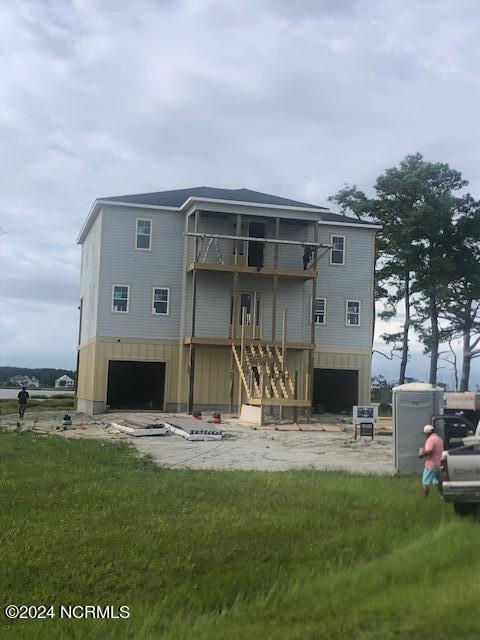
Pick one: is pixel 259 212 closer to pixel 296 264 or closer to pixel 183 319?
pixel 296 264

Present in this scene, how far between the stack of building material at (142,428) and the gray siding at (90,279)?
9048 millimetres

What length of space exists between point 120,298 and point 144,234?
9.74 ft

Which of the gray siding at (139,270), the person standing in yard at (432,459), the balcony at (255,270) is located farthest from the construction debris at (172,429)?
the person standing in yard at (432,459)

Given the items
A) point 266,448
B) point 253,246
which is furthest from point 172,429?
point 253,246

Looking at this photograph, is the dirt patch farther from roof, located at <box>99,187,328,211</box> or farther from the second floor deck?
roof, located at <box>99,187,328,211</box>

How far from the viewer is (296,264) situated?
33.3 metres

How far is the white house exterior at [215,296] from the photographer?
31.0 m

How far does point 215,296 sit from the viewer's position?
3200 centimetres

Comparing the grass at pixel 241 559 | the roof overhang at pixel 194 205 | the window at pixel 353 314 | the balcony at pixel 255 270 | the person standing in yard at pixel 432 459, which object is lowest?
the grass at pixel 241 559

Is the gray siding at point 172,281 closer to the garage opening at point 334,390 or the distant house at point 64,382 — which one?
the garage opening at point 334,390

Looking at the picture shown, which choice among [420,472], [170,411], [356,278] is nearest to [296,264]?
[356,278]

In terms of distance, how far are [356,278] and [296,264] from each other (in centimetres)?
327

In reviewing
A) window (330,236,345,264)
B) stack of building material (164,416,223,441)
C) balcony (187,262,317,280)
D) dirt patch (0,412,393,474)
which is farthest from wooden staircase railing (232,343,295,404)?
window (330,236,345,264)

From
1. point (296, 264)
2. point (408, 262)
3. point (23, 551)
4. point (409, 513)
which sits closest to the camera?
point (23, 551)
